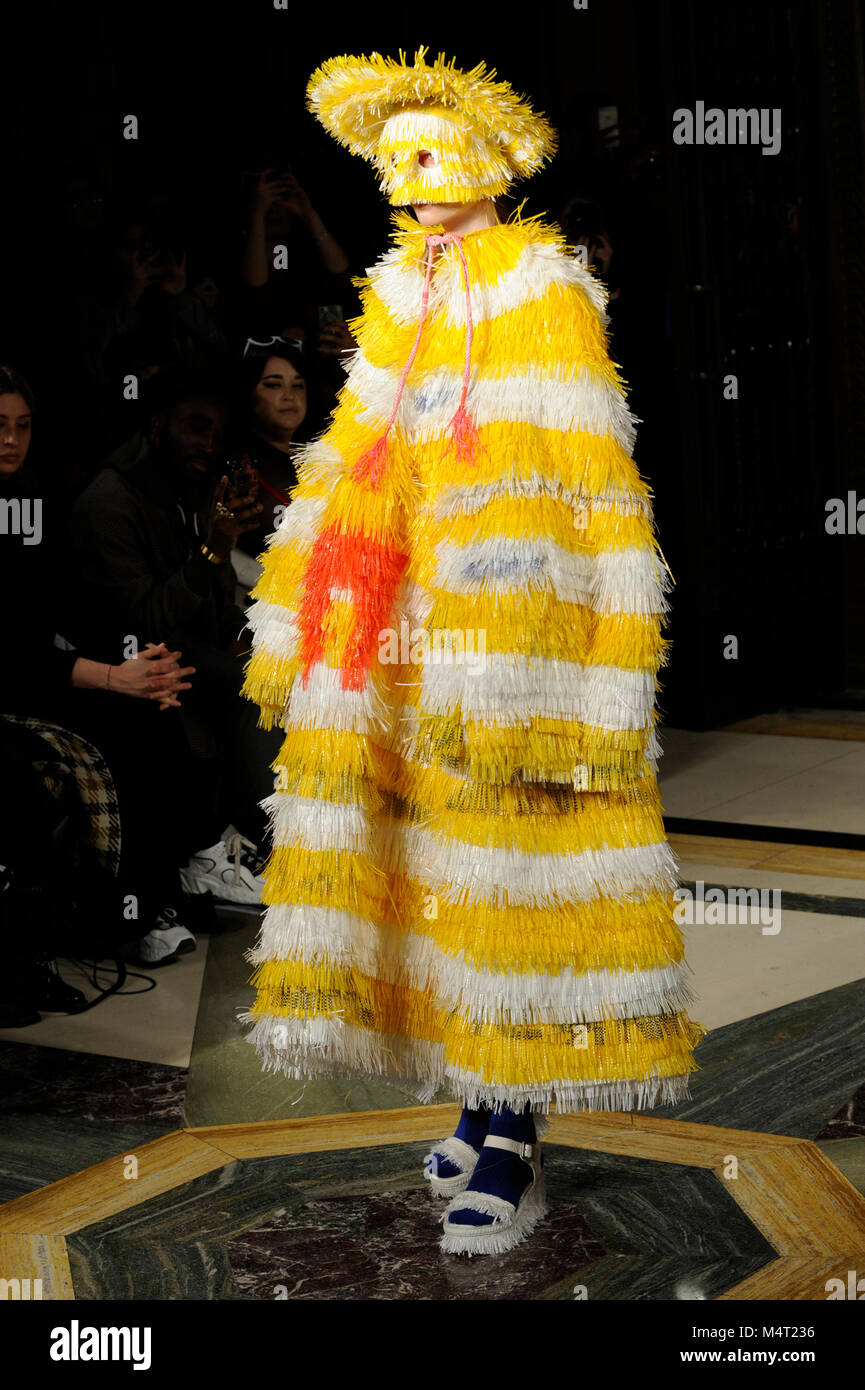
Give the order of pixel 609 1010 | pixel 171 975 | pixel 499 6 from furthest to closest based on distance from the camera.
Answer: pixel 499 6 → pixel 171 975 → pixel 609 1010

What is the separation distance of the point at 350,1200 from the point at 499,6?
4.87 meters

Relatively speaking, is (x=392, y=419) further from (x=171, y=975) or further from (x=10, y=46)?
(x=10, y=46)

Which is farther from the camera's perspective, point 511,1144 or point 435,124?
point 511,1144

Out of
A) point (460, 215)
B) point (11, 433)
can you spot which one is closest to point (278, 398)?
point (11, 433)

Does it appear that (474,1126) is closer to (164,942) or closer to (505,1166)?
(505,1166)

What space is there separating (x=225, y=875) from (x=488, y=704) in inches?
75.9

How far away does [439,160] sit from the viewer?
2.06 m

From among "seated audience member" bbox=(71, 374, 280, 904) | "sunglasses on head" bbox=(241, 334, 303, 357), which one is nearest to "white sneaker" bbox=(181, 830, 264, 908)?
"seated audience member" bbox=(71, 374, 280, 904)

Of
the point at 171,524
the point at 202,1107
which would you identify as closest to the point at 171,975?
the point at 202,1107

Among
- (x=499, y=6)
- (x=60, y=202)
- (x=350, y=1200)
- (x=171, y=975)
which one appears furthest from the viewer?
(x=499, y=6)

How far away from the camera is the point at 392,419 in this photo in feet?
6.88

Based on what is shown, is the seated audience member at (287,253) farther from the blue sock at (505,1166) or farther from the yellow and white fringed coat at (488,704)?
the blue sock at (505,1166)

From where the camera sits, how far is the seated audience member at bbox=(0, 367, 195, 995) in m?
3.20

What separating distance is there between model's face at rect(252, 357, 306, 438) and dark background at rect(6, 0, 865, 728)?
75cm
